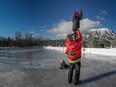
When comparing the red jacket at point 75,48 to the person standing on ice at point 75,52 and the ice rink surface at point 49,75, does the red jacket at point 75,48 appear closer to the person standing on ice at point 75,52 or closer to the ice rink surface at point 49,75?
the person standing on ice at point 75,52

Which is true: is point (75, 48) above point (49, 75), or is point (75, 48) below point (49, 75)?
above

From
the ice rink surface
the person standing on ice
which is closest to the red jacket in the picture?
the person standing on ice

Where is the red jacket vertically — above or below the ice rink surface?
above

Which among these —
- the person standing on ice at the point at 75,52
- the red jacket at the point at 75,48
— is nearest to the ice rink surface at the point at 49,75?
the person standing on ice at the point at 75,52

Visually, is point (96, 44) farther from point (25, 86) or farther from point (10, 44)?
point (10, 44)

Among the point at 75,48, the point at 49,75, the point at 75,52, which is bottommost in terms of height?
the point at 49,75

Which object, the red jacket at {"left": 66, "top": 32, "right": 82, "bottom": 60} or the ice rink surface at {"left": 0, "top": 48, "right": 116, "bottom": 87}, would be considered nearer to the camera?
the ice rink surface at {"left": 0, "top": 48, "right": 116, "bottom": 87}

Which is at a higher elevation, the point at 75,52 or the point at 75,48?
the point at 75,48

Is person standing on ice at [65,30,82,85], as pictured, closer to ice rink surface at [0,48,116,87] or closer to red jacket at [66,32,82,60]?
red jacket at [66,32,82,60]

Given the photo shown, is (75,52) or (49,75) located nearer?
(75,52)

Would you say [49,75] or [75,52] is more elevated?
[75,52]

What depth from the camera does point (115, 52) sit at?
17.5m

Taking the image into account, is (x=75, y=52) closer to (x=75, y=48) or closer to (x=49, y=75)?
(x=75, y=48)

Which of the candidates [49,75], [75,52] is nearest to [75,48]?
[75,52]
